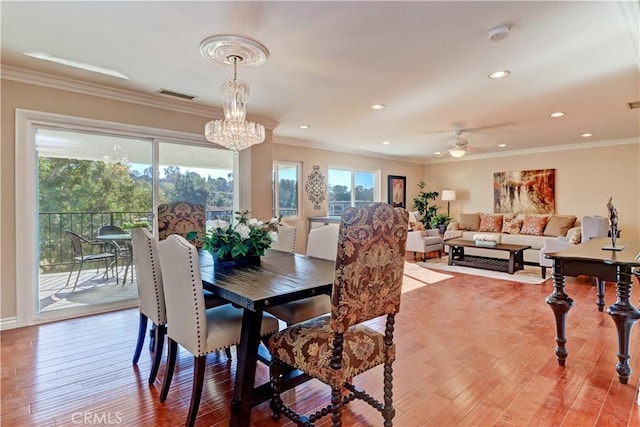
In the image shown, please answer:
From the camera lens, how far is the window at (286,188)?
6.39m

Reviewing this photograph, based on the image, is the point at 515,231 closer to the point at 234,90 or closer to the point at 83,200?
the point at 234,90

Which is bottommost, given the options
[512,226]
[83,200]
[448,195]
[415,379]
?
[415,379]

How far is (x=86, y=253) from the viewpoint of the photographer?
3.67 m

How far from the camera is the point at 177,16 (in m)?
2.15

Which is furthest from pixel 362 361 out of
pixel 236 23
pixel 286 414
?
pixel 236 23

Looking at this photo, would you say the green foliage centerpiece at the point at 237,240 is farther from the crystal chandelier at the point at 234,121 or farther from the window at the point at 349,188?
the window at the point at 349,188

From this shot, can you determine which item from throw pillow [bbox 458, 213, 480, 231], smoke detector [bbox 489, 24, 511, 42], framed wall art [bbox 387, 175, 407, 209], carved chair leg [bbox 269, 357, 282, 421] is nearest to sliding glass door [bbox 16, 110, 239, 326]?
carved chair leg [bbox 269, 357, 282, 421]

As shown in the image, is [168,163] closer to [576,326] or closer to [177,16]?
[177,16]

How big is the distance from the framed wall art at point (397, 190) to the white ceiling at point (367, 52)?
397 cm

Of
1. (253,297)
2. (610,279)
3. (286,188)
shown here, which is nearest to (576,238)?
(610,279)

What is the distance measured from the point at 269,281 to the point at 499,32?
7.51 feet

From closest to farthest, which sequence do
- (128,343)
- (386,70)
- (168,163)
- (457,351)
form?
(457,351)
(128,343)
(386,70)
(168,163)

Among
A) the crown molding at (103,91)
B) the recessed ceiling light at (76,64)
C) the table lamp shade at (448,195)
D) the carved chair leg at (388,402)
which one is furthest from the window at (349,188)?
the carved chair leg at (388,402)

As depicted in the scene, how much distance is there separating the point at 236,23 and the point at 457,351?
2937 mm
